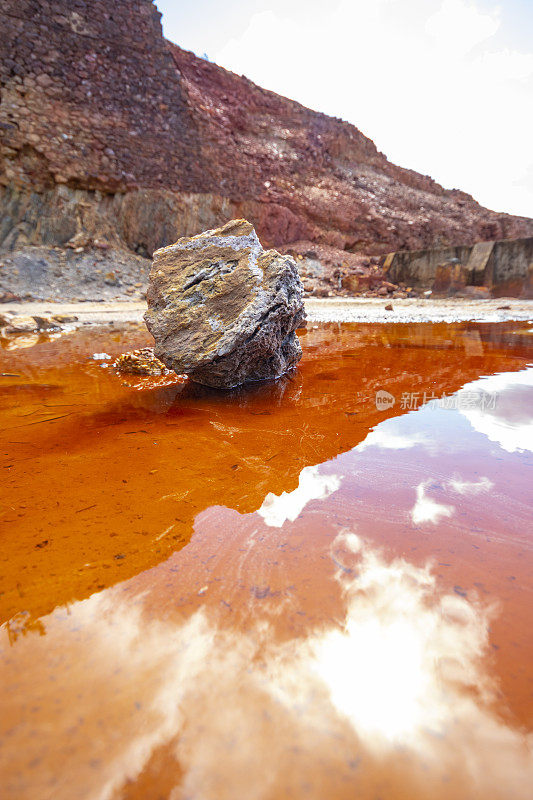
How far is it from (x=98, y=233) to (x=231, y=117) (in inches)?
357

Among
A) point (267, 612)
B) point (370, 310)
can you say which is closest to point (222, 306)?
point (267, 612)

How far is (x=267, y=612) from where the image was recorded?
0.91 meters

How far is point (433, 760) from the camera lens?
2.00ft

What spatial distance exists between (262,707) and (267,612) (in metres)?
0.22

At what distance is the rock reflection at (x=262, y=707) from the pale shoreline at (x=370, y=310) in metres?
6.68

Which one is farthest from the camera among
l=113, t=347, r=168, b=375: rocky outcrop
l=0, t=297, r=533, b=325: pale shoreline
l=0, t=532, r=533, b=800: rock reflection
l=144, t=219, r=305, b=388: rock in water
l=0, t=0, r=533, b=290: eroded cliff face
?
l=0, t=0, r=533, b=290: eroded cliff face

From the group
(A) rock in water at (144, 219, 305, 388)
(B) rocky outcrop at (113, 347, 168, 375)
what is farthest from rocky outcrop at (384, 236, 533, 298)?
(B) rocky outcrop at (113, 347, 168, 375)

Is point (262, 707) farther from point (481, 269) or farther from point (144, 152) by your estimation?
point (144, 152)

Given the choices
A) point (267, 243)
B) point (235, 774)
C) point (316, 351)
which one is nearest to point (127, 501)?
point (235, 774)

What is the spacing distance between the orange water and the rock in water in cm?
90

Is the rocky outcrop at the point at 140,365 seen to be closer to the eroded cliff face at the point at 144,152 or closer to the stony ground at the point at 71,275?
the stony ground at the point at 71,275

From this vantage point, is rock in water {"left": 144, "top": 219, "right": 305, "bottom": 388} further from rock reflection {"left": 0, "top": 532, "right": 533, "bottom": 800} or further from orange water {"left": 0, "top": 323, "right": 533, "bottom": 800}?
rock reflection {"left": 0, "top": 532, "right": 533, "bottom": 800}

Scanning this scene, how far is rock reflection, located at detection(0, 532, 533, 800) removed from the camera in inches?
23.2

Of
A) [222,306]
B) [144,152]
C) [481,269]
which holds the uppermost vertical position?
[144,152]
